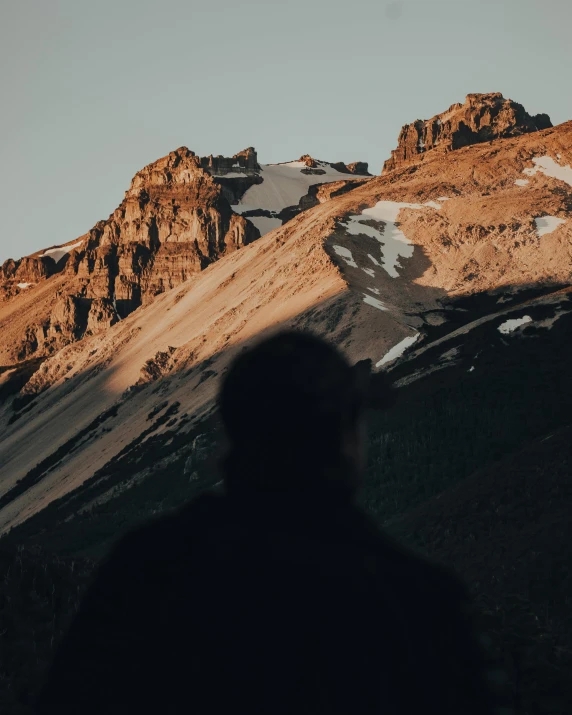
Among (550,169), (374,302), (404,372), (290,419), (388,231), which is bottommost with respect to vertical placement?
(404,372)

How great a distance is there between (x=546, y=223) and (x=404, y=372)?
47.5 metres

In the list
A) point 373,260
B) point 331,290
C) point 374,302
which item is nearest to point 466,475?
point 374,302

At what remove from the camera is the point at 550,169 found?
164750 mm

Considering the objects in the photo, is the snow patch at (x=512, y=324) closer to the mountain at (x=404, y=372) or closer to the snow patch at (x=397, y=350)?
the mountain at (x=404, y=372)

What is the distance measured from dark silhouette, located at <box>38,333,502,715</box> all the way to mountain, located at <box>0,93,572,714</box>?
45.7 m

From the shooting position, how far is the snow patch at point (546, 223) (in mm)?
142000

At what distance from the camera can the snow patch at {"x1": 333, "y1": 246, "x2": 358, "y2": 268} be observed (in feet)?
456

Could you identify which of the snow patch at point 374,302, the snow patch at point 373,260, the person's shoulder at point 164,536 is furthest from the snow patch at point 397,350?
the person's shoulder at point 164,536

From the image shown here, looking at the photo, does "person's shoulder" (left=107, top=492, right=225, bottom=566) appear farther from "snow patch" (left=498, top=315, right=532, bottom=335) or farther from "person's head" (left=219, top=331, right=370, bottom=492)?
"snow patch" (left=498, top=315, right=532, bottom=335)

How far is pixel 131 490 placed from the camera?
109 m

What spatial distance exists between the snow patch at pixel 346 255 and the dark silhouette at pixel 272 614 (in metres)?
131

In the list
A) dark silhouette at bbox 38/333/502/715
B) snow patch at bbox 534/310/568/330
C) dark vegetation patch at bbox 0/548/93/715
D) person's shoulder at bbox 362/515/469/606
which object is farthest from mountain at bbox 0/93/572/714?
dark silhouette at bbox 38/333/502/715

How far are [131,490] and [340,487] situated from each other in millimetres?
103194

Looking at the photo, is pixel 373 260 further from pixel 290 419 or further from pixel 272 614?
pixel 272 614
